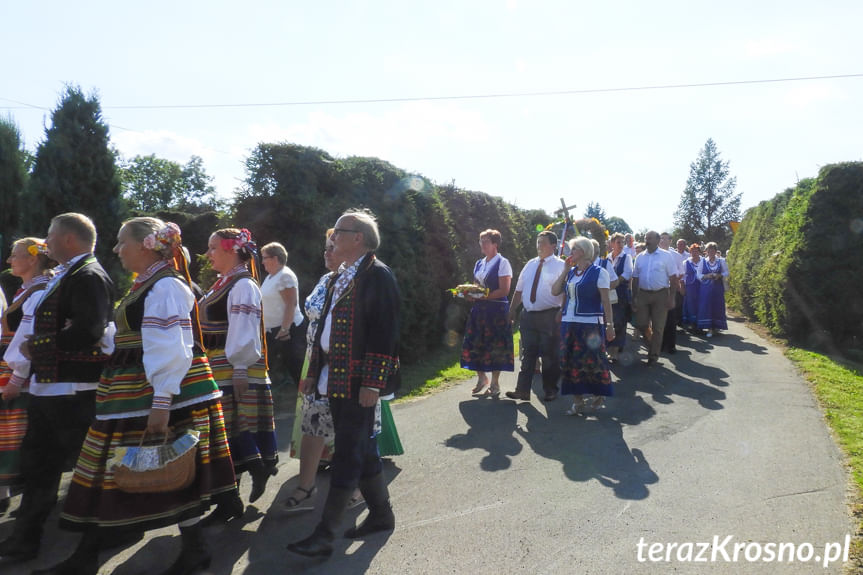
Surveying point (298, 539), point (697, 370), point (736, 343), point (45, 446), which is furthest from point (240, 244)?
point (736, 343)

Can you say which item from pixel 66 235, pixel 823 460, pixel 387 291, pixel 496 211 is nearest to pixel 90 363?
pixel 66 235

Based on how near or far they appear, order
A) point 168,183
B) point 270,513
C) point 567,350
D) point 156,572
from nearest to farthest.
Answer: point 156,572 < point 270,513 < point 567,350 < point 168,183

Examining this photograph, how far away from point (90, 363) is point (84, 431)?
473 millimetres

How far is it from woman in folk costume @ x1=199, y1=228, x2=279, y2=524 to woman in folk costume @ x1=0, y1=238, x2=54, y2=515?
1.23m

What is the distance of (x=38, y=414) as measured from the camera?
3.82 m

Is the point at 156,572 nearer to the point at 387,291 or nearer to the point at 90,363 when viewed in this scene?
the point at 90,363

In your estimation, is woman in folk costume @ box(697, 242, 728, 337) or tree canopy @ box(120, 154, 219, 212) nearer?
woman in folk costume @ box(697, 242, 728, 337)

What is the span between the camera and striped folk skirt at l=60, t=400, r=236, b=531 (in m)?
3.20

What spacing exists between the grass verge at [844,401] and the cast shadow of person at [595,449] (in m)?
1.38

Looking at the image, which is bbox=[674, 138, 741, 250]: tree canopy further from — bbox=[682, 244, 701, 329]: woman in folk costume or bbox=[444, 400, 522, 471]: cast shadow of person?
bbox=[444, 400, 522, 471]: cast shadow of person

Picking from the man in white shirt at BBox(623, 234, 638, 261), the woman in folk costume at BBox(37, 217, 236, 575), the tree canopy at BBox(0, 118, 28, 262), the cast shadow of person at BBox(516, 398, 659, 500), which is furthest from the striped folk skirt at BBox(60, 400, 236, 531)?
the tree canopy at BBox(0, 118, 28, 262)

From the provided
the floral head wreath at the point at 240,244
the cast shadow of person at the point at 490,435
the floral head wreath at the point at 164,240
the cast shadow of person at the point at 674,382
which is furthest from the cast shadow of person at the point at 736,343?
the floral head wreath at the point at 164,240

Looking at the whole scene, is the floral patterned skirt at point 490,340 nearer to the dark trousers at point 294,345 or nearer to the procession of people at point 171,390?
the dark trousers at point 294,345

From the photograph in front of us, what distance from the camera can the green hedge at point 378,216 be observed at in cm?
848
